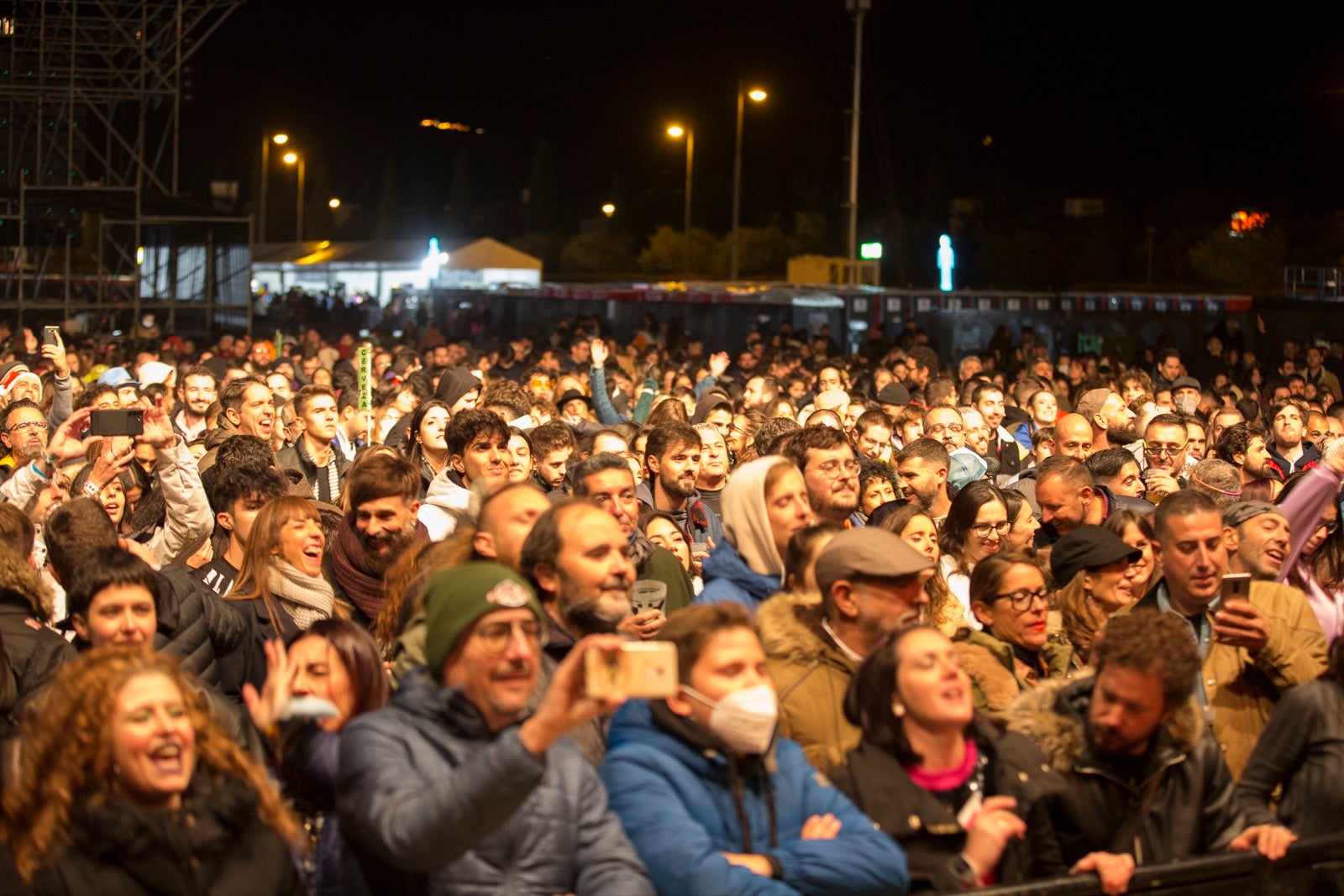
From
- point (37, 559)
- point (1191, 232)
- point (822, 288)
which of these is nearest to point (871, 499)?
point (37, 559)

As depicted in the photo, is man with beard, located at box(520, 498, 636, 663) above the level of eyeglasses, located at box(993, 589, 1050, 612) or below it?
above

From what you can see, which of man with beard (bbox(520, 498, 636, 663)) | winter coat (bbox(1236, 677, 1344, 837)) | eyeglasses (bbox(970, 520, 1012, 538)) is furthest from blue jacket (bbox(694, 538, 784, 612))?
eyeglasses (bbox(970, 520, 1012, 538))

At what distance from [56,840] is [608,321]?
3015 centimetres

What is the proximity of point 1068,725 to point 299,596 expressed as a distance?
8.80 feet

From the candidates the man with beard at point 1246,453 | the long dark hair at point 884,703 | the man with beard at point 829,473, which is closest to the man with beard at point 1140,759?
the long dark hair at point 884,703

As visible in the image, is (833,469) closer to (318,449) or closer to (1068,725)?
(1068,725)

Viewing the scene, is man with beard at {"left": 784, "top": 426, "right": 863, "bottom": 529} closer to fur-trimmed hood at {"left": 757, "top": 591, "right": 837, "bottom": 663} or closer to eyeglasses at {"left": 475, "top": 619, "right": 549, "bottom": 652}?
fur-trimmed hood at {"left": 757, "top": 591, "right": 837, "bottom": 663}

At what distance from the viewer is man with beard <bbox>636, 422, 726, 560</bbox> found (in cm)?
773

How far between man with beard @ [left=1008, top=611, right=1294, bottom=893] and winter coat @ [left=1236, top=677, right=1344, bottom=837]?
0.21 m

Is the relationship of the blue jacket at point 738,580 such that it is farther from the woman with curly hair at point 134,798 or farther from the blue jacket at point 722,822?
the woman with curly hair at point 134,798

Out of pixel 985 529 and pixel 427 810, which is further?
pixel 985 529

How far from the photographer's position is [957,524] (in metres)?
7.00

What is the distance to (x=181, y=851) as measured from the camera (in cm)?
346

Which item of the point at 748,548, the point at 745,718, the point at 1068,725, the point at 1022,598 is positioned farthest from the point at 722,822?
the point at 1022,598
